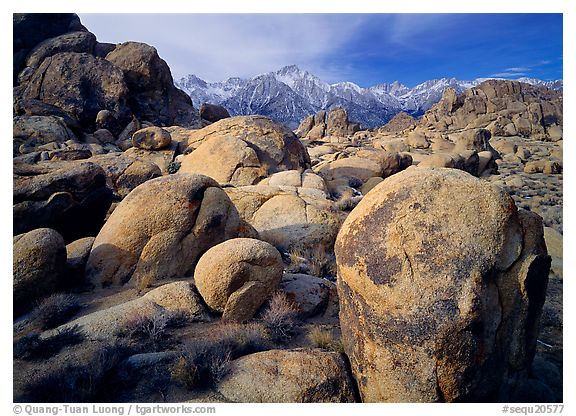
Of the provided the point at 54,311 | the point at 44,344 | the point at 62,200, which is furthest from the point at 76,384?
the point at 62,200

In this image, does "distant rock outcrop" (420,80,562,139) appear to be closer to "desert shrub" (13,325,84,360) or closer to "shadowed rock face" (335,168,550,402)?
"shadowed rock face" (335,168,550,402)

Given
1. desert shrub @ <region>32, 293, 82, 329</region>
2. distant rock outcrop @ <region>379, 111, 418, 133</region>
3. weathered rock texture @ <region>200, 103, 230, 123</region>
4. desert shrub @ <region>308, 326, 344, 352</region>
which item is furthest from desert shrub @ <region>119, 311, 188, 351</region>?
distant rock outcrop @ <region>379, 111, 418, 133</region>

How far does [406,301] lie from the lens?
3.24 metres

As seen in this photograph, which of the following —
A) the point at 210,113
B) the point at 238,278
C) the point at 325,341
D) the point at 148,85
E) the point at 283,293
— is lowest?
the point at 325,341

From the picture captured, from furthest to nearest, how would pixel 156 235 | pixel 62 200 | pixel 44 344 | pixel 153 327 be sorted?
pixel 62 200 < pixel 156 235 < pixel 153 327 < pixel 44 344

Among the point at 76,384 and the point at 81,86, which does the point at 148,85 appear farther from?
the point at 76,384

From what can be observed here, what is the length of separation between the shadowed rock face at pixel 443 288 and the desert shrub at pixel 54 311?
181 inches

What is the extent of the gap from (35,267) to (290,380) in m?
4.95

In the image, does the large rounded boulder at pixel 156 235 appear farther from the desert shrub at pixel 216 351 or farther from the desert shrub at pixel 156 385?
the desert shrub at pixel 156 385

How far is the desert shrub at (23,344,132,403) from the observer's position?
3.75 metres

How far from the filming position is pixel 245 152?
47.3 ft

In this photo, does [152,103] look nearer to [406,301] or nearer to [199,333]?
[199,333]

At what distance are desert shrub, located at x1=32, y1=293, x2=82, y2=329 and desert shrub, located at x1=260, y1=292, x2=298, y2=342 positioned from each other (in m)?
3.07
